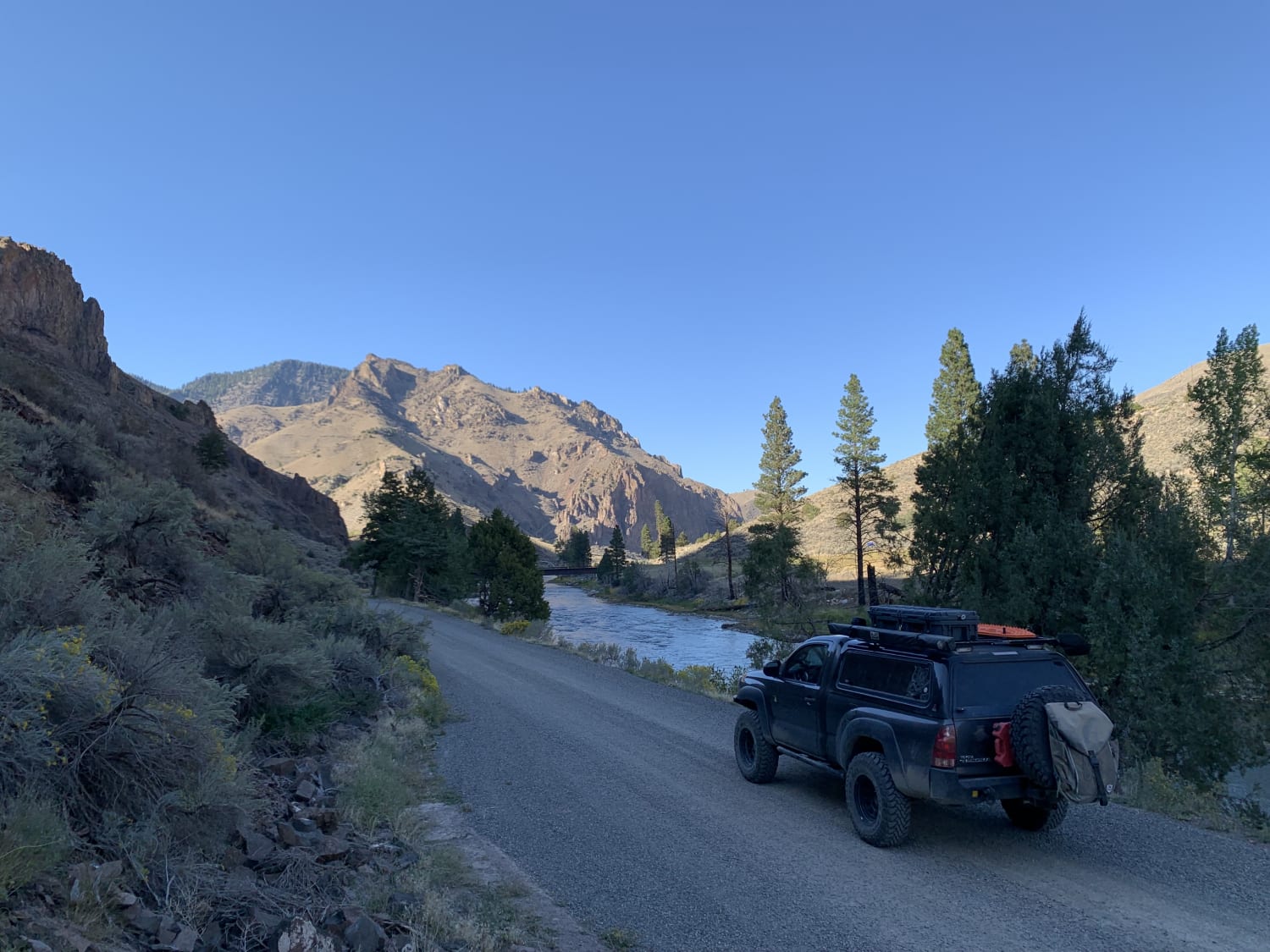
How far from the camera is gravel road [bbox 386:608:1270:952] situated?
5.25 m

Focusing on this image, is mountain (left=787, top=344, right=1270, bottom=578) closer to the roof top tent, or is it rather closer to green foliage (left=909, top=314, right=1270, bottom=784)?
green foliage (left=909, top=314, right=1270, bottom=784)

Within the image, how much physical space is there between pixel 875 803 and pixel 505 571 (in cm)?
4267

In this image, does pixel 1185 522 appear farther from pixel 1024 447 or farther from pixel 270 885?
pixel 270 885

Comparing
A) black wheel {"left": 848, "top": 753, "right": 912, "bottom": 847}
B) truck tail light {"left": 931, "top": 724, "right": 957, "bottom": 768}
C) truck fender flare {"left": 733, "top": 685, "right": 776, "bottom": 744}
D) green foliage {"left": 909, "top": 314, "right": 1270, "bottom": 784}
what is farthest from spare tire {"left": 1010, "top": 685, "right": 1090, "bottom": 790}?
green foliage {"left": 909, "top": 314, "right": 1270, "bottom": 784}

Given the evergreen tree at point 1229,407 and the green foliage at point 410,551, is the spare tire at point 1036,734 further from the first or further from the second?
the green foliage at point 410,551

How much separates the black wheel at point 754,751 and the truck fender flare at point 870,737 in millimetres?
1528

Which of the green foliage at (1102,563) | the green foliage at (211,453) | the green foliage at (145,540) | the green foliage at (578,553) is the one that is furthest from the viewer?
the green foliage at (578,553)

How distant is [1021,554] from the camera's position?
51.4ft

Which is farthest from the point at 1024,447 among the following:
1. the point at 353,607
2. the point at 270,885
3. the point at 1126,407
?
the point at 270,885

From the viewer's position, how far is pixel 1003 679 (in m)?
6.77

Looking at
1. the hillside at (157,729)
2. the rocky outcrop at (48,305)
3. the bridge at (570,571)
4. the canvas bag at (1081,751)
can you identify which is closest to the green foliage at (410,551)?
the rocky outcrop at (48,305)

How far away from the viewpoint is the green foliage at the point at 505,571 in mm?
47750

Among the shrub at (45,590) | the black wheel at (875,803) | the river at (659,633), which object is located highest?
the shrub at (45,590)

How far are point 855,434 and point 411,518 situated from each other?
34101 millimetres
